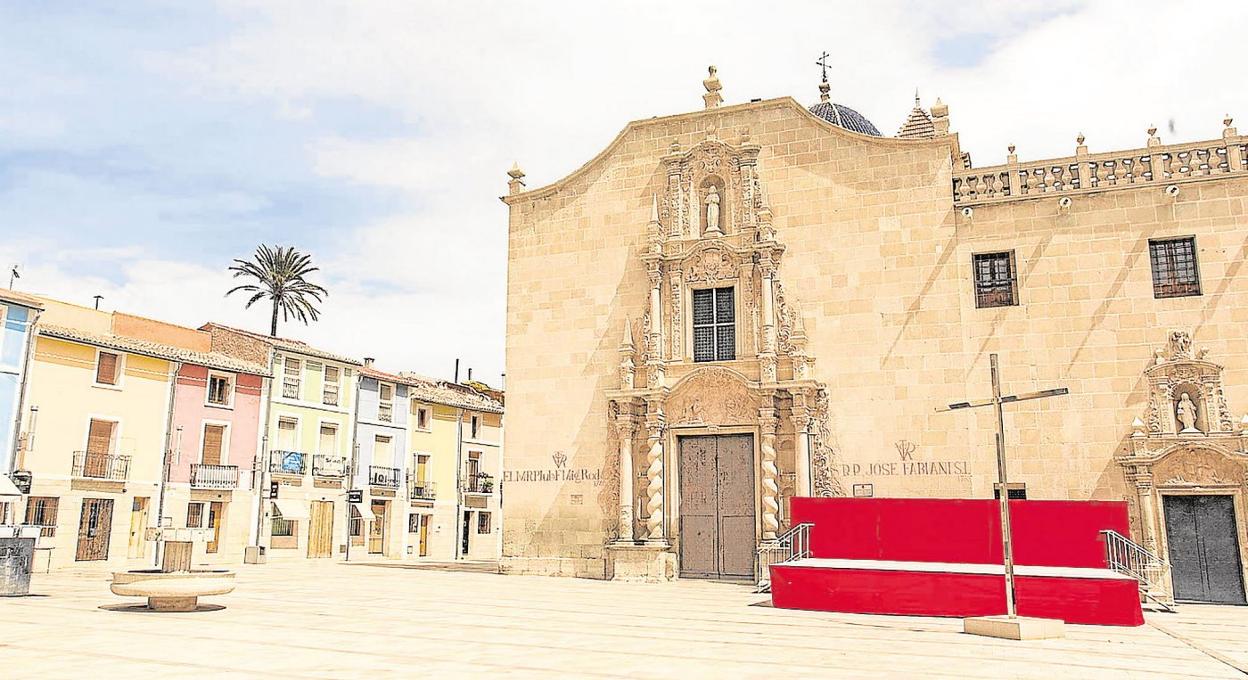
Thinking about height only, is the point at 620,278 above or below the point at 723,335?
above

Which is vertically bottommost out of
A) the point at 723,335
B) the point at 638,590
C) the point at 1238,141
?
the point at 638,590

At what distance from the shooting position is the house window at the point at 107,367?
2852 centimetres

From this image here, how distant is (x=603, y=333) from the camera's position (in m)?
21.7

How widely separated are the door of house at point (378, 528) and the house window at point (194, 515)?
7689 millimetres

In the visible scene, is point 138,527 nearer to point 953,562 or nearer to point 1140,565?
point 953,562

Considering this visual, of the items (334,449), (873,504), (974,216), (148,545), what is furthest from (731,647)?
(334,449)

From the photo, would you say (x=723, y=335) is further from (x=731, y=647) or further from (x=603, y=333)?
(x=731, y=647)

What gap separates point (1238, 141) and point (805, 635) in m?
14.7

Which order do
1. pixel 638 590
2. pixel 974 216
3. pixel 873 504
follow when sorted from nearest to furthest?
pixel 873 504, pixel 638 590, pixel 974 216

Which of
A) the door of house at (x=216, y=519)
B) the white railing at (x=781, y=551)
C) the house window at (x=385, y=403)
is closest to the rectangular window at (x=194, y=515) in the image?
the door of house at (x=216, y=519)

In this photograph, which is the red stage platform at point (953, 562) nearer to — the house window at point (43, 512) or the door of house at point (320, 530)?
the house window at point (43, 512)

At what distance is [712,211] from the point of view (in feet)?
69.9

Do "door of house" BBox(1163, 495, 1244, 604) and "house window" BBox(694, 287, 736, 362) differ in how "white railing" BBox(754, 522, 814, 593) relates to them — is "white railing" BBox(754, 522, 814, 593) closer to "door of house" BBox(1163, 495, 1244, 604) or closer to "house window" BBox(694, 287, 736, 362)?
"house window" BBox(694, 287, 736, 362)

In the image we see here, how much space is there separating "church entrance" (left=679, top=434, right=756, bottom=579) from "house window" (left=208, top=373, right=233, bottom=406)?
2011cm
